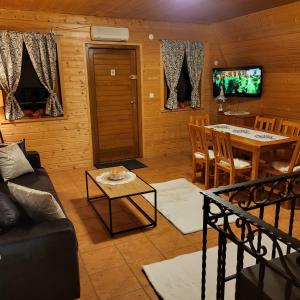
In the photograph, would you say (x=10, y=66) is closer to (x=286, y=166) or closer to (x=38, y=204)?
(x=38, y=204)

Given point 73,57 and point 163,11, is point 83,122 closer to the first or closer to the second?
point 73,57

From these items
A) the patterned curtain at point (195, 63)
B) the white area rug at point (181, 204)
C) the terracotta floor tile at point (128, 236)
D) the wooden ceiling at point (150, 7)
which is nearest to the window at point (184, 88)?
the patterned curtain at point (195, 63)

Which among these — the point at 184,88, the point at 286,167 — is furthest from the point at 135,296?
the point at 184,88

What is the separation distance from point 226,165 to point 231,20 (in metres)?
2.85

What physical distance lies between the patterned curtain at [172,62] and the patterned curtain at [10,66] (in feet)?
8.06

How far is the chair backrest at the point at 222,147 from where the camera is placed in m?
3.64

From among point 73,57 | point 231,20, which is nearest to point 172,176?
point 73,57

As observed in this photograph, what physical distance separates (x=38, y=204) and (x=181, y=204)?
2.01 metres

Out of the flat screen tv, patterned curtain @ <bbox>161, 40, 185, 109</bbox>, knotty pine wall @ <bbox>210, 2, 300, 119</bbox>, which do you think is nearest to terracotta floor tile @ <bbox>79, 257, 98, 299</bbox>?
knotty pine wall @ <bbox>210, 2, 300, 119</bbox>

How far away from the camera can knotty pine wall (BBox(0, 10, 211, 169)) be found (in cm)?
469

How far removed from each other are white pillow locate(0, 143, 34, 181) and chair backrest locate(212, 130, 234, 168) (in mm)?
2315

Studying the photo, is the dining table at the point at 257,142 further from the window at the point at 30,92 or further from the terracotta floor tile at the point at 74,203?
the window at the point at 30,92

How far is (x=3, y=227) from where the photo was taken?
1.93m

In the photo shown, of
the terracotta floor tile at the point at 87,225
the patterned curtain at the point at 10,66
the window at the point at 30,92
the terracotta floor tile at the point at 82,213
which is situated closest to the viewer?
the terracotta floor tile at the point at 87,225
